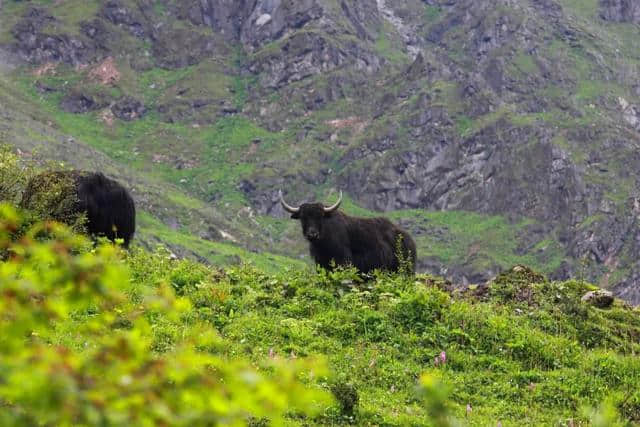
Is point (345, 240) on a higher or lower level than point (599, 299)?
higher

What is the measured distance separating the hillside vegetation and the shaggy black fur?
143 inches

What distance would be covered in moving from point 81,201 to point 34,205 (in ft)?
8.86

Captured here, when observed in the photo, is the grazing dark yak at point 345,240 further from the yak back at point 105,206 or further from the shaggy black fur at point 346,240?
the yak back at point 105,206

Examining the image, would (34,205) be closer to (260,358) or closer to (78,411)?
(260,358)

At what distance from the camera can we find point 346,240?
19.1 meters

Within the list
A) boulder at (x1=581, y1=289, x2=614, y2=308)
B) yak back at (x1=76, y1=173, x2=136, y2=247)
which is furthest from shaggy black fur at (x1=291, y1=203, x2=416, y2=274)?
boulder at (x1=581, y1=289, x2=614, y2=308)

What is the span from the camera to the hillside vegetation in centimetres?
347

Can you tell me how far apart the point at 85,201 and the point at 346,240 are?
6336 mm

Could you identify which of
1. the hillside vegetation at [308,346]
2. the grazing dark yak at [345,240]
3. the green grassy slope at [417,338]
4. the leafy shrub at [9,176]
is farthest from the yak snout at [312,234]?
Result: the leafy shrub at [9,176]

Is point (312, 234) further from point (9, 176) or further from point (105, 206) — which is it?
point (9, 176)

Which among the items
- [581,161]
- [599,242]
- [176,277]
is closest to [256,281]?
[176,277]

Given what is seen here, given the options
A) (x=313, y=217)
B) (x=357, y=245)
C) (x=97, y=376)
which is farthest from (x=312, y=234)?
(x=97, y=376)

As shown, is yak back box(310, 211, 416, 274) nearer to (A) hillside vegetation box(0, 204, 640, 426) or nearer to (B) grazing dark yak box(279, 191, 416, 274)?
(B) grazing dark yak box(279, 191, 416, 274)

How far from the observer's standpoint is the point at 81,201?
1816 cm
